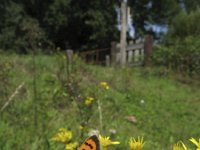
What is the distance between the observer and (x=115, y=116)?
6262mm

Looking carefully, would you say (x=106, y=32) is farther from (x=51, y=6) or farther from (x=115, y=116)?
(x=115, y=116)

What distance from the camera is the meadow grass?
14.6 feet

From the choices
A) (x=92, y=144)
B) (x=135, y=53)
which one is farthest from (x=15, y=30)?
(x=92, y=144)

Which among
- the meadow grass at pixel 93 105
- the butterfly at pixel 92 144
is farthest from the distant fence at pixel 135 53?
the butterfly at pixel 92 144

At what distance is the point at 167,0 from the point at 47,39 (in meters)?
6.54

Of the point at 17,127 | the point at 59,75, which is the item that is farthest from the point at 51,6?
the point at 17,127

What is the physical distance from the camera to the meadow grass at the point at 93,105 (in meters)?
4.44

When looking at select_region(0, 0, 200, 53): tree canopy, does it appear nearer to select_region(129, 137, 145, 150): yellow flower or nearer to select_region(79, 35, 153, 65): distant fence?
select_region(79, 35, 153, 65): distant fence

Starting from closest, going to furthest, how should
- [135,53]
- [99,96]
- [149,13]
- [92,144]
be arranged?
[92,144] < [99,96] < [135,53] < [149,13]

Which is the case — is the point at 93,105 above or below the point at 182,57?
below

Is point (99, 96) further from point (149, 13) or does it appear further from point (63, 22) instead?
point (149, 13)

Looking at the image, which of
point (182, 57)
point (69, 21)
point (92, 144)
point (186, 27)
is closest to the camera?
point (92, 144)

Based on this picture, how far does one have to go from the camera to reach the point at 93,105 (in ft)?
16.5

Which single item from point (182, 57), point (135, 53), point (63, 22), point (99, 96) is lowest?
point (99, 96)
